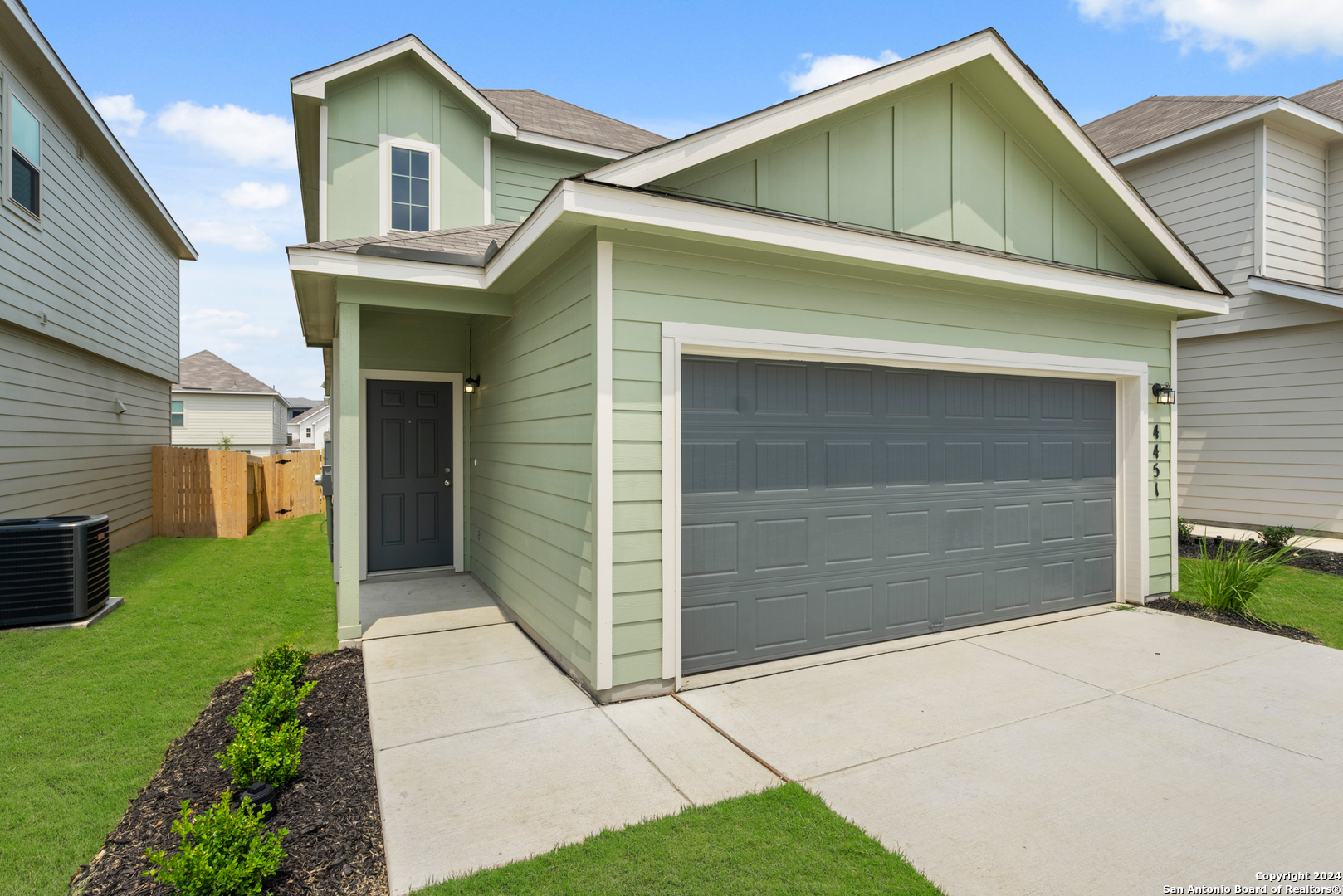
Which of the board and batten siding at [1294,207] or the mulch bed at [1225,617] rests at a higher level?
the board and batten siding at [1294,207]

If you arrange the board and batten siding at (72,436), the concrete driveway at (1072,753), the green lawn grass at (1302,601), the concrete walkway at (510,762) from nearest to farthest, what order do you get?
1. the concrete driveway at (1072,753)
2. the concrete walkway at (510,762)
3. the green lawn grass at (1302,601)
4. the board and batten siding at (72,436)

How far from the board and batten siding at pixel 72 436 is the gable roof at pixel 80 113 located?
2.69 m

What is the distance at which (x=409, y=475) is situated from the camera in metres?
7.38

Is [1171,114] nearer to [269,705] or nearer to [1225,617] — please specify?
[1225,617]

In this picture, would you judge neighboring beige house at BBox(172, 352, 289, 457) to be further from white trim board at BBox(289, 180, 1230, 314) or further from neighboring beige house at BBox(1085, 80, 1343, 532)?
neighboring beige house at BBox(1085, 80, 1343, 532)

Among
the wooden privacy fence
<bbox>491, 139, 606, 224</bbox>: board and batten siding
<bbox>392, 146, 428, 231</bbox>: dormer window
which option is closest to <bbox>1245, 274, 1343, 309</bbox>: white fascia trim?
<bbox>491, 139, 606, 224</bbox>: board and batten siding

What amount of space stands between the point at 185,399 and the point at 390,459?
22623 millimetres

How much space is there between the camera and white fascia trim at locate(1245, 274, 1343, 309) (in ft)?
26.5

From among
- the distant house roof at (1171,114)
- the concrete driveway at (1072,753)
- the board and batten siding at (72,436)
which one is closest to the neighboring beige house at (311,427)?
the board and batten siding at (72,436)

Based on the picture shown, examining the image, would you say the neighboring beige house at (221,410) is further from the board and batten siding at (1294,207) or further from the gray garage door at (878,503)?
the board and batten siding at (1294,207)

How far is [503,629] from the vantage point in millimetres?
5375

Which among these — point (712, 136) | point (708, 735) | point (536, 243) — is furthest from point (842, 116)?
point (708, 735)

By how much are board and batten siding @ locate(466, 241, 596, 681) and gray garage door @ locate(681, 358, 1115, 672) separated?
0.67 metres

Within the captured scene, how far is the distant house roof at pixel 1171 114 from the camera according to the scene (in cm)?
992
